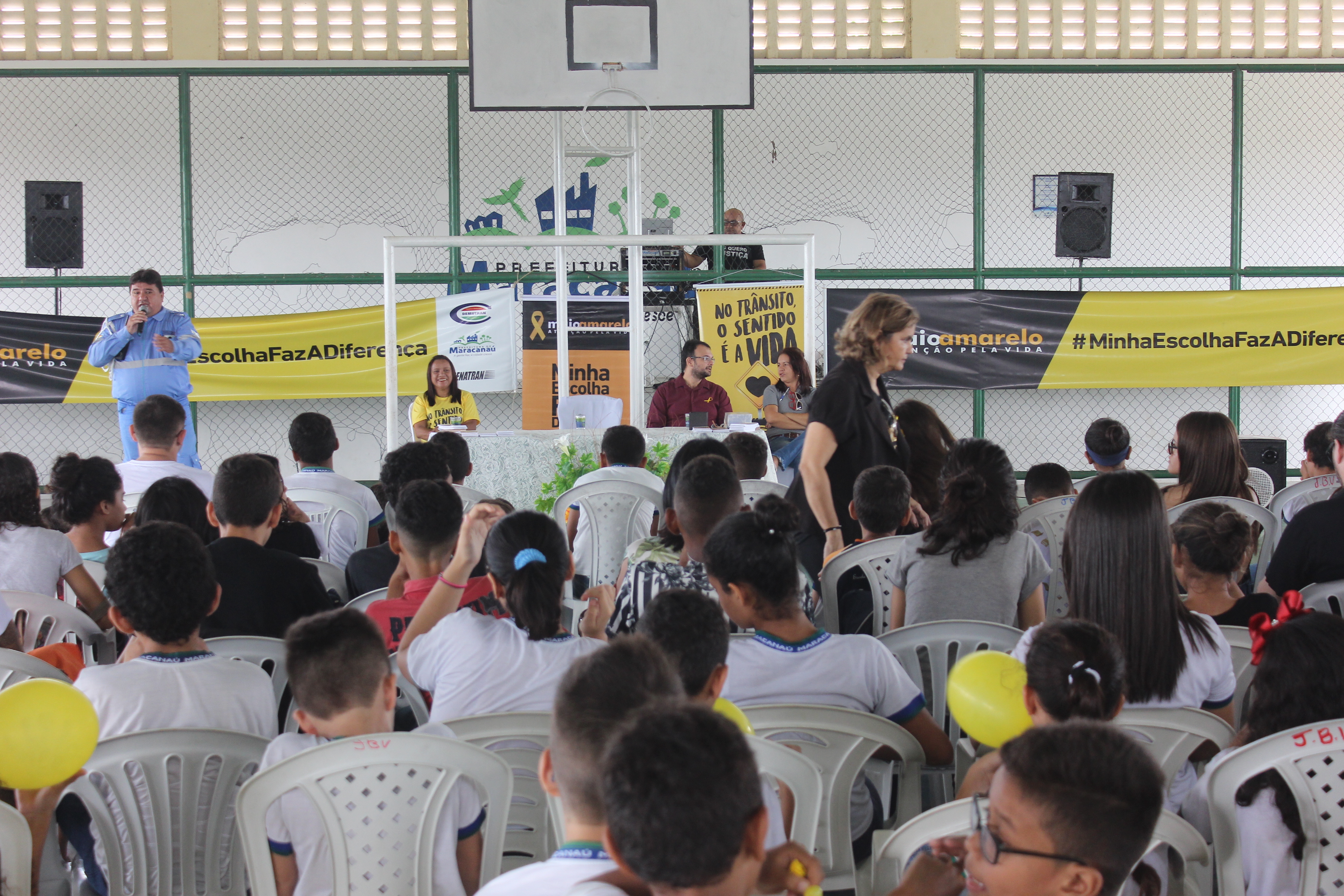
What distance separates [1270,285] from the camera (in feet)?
29.7

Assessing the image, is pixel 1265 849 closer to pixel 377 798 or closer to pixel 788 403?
pixel 377 798

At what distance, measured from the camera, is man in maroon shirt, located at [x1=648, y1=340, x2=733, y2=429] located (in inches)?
294

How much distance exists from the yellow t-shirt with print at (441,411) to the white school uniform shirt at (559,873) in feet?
18.8

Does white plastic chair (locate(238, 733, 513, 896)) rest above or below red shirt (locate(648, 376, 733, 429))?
below

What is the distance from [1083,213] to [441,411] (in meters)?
5.28

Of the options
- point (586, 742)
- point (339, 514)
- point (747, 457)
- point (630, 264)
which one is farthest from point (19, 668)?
point (630, 264)

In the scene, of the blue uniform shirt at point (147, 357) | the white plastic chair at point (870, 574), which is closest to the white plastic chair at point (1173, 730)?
the white plastic chair at point (870, 574)

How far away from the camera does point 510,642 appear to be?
218 cm

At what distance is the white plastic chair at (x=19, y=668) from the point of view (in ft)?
7.22

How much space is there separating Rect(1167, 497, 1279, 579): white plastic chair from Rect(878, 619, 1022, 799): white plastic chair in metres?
1.48

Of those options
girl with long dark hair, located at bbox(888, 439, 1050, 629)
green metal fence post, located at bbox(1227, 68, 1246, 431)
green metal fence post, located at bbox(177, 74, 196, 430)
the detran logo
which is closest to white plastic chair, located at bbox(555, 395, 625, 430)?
the detran logo

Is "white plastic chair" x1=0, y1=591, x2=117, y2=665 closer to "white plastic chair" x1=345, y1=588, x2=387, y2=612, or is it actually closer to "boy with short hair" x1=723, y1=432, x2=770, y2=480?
"white plastic chair" x1=345, y1=588, x2=387, y2=612

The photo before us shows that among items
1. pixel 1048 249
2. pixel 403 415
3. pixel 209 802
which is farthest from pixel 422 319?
pixel 209 802

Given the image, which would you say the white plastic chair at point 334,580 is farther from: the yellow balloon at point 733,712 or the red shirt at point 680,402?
the red shirt at point 680,402
